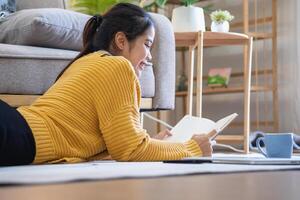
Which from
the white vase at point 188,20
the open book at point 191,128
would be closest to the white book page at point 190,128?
the open book at point 191,128

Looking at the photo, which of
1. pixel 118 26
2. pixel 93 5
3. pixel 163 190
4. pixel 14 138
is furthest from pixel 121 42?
pixel 93 5

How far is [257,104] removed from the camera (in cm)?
364

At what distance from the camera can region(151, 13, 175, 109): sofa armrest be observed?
2.07 meters

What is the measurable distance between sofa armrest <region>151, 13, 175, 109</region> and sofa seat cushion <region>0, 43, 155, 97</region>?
14.8 inches

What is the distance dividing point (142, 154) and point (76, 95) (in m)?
0.22

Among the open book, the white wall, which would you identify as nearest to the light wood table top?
the open book

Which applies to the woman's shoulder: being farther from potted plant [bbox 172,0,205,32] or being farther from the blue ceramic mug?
potted plant [bbox 172,0,205,32]

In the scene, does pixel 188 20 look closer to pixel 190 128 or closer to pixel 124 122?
pixel 190 128

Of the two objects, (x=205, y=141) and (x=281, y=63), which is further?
(x=281, y=63)

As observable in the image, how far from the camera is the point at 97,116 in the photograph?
1356 millimetres

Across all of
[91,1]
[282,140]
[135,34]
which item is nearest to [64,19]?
[135,34]

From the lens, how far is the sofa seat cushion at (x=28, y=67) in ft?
5.71

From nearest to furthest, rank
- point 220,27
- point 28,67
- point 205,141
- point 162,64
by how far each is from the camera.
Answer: point 205,141
point 28,67
point 162,64
point 220,27

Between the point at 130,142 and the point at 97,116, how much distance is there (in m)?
0.11
